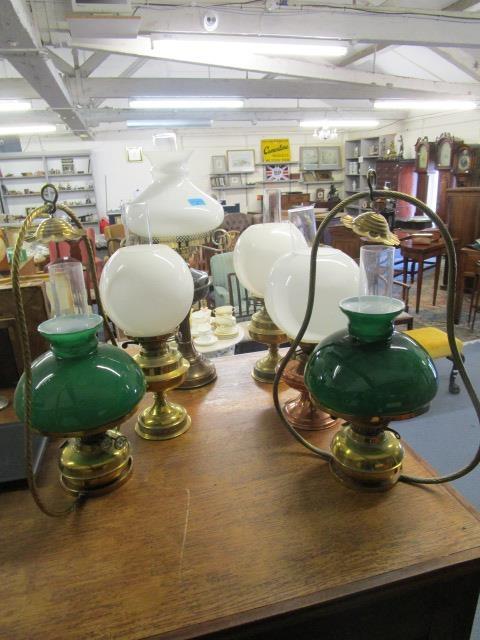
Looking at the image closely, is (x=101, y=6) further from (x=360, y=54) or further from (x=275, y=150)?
(x=275, y=150)

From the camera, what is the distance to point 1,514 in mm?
683

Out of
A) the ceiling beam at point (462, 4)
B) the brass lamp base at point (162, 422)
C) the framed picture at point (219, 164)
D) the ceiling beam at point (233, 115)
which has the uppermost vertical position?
the ceiling beam at point (462, 4)

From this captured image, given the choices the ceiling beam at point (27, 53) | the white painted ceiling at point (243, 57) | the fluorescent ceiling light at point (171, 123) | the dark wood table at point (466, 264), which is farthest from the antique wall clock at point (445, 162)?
the ceiling beam at point (27, 53)

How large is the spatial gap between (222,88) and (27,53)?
110 inches

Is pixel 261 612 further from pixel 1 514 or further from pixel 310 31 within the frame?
pixel 310 31

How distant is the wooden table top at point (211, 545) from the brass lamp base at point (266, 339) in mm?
300

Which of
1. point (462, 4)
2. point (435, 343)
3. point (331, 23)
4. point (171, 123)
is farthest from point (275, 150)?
point (435, 343)

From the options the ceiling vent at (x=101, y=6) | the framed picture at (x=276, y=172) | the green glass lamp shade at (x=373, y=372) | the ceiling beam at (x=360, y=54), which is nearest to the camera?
the green glass lamp shade at (x=373, y=372)

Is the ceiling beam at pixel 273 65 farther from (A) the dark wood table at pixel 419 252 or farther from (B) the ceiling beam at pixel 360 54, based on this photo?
(A) the dark wood table at pixel 419 252

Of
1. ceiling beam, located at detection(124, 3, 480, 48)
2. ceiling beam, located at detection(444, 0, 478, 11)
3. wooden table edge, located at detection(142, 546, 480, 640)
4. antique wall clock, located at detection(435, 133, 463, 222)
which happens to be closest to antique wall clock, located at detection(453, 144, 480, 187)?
antique wall clock, located at detection(435, 133, 463, 222)

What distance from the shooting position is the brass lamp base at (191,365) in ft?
3.53

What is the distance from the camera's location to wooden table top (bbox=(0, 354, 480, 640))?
0.52 meters

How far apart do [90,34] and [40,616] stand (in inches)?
123

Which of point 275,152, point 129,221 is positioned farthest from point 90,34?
point 275,152
